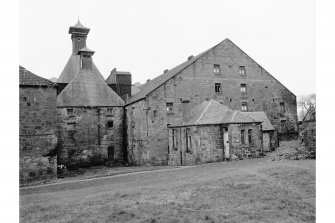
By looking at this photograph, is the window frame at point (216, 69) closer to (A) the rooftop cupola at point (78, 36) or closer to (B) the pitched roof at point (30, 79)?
(B) the pitched roof at point (30, 79)

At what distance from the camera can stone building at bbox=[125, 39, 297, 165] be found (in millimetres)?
28891

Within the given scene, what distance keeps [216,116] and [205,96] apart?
238 inches

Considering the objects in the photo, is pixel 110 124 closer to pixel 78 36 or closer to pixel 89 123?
pixel 89 123

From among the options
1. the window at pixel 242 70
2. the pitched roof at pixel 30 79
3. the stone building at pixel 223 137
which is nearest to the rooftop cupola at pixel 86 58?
the pitched roof at pixel 30 79

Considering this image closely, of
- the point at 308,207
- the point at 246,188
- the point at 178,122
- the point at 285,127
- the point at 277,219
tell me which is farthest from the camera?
the point at 285,127

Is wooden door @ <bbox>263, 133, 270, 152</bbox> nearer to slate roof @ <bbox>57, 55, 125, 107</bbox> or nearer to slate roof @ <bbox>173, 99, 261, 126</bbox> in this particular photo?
slate roof @ <bbox>173, 99, 261, 126</bbox>

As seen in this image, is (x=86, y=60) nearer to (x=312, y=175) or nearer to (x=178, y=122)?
(x=178, y=122)

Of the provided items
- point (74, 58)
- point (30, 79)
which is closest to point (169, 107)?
point (30, 79)

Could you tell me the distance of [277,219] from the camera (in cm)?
882

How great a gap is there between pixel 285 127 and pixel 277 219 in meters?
27.7

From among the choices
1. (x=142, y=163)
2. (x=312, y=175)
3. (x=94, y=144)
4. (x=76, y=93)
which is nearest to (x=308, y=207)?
(x=312, y=175)

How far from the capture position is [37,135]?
20234 millimetres

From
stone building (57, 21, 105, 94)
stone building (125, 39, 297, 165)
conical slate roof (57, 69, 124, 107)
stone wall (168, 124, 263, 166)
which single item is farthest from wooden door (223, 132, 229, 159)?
stone building (57, 21, 105, 94)

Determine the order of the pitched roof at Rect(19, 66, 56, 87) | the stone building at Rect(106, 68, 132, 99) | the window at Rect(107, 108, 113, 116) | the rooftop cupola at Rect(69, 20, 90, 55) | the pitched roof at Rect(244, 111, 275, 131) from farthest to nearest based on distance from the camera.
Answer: the rooftop cupola at Rect(69, 20, 90, 55)
the stone building at Rect(106, 68, 132, 99)
the window at Rect(107, 108, 113, 116)
the pitched roof at Rect(244, 111, 275, 131)
the pitched roof at Rect(19, 66, 56, 87)
